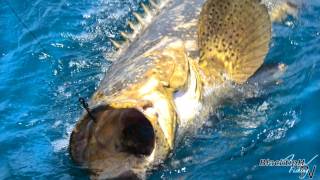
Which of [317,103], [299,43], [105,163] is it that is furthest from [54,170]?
[299,43]

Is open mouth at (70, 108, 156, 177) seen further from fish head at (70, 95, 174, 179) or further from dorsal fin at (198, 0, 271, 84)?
dorsal fin at (198, 0, 271, 84)

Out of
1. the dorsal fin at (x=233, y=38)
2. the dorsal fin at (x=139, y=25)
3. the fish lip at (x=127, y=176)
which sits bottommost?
the fish lip at (x=127, y=176)

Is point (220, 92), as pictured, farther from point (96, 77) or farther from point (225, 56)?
point (96, 77)

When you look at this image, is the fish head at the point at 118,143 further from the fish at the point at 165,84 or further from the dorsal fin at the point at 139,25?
the dorsal fin at the point at 139,25

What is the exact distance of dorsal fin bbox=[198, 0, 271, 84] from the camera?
481cm

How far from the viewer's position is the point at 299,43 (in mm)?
5914

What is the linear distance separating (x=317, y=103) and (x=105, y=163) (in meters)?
→ 2.22

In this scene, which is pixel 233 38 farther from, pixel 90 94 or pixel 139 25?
pixel 90 94

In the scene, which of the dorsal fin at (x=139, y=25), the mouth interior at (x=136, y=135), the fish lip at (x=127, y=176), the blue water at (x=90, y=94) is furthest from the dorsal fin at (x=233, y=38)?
the fish lip at (x=127, y=176)

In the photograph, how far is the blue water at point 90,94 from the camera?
4.27 m

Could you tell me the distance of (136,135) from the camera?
3941 millimetres

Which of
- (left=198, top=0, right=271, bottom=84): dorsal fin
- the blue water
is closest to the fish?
(left=198, top=0, right=271, bottom=84): dorsal fin

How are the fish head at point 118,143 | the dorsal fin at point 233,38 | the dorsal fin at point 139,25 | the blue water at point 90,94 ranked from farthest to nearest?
the dorsal fin at point 139,25 → the dorsal fin at point 233,38 → the blue water at point 90,94 → the fish head at point 118,143

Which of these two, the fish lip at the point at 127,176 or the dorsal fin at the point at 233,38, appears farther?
the dorsal fin at the point at 233,38
